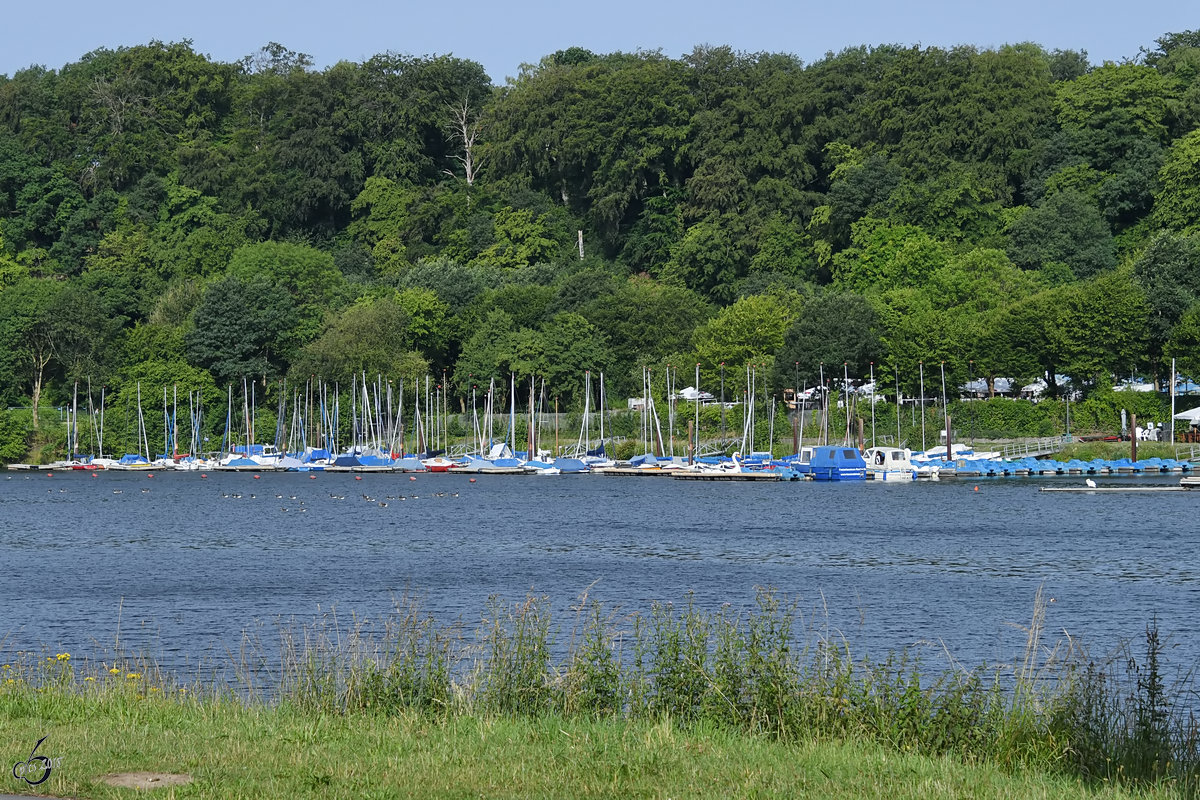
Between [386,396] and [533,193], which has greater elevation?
[533,193]

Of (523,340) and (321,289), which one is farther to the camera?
(321,289)

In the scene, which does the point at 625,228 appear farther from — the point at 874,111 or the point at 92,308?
the point at 92,308

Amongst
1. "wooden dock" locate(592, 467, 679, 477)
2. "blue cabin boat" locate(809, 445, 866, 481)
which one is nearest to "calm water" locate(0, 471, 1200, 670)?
"blue cabin boat" locate(809, 445, 866, 481)

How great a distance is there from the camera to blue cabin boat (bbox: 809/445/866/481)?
88.7 m

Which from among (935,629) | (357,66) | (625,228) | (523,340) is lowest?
(935,629)

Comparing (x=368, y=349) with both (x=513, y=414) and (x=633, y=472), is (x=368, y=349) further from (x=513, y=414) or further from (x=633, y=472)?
(x=633, y=472)

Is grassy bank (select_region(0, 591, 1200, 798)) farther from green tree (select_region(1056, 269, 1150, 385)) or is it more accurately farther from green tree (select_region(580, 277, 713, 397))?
green tree (select_region(580, 277, 713, 397))

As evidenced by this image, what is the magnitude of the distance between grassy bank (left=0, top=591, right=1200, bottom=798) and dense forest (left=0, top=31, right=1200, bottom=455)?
7763 centimetres

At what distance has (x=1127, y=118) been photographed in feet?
394

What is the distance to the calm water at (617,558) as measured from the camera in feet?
109

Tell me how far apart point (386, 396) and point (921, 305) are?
1456 inches

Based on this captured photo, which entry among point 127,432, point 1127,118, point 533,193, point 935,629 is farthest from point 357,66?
point 935,629

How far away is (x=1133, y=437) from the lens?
84.9m

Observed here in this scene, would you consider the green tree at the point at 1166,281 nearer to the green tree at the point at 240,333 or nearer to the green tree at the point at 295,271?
the green tree at the point at 295,271
